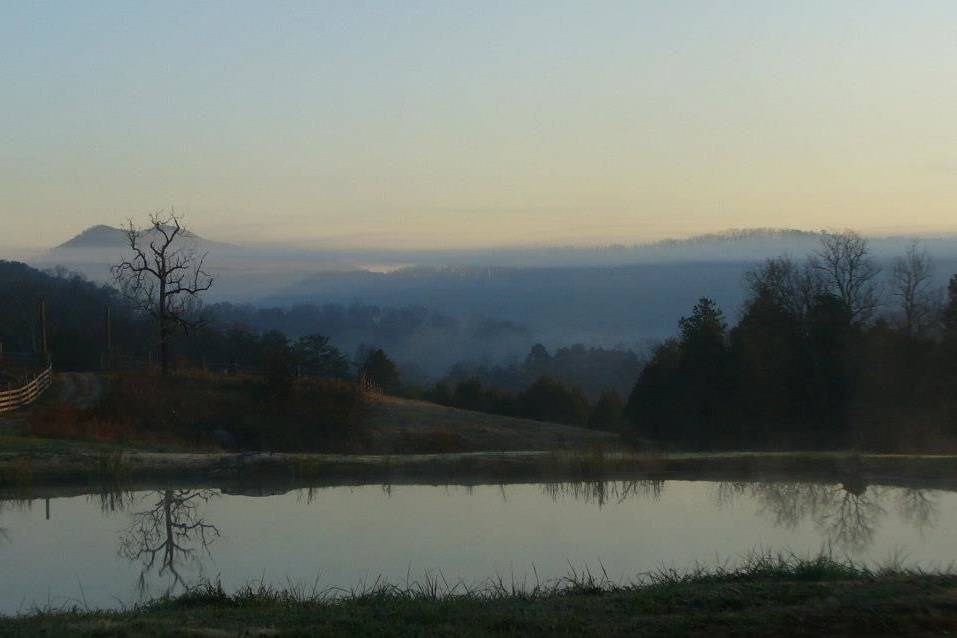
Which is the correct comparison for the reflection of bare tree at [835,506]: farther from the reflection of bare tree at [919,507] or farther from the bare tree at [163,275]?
the bare tree at [163,275]

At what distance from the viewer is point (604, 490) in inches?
771

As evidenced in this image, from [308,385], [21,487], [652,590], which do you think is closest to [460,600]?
[652,590]

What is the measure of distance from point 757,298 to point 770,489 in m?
23.2

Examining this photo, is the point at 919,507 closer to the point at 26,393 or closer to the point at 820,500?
the point at 820,500

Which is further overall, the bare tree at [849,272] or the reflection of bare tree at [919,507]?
the bare tree at [849,272]

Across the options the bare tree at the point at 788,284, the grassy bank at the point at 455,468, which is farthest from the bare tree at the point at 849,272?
the grassy bank at the point at 455,468

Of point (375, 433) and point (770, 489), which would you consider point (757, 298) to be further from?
point (770, 489)

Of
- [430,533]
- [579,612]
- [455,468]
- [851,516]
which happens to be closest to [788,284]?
[455,468]

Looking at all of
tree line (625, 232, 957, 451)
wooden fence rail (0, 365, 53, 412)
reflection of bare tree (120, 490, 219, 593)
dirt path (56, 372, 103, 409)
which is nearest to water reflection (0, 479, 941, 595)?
reflection of bare tree (120, 490, 219, 593)

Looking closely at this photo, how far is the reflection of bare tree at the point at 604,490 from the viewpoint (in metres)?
18.6

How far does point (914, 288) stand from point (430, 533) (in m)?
41.4

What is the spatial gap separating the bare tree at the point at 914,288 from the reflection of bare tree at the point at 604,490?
83.7 feet

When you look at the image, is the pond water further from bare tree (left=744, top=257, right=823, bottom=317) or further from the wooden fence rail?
Result: bare tree (left=744, top=257, right=823, bottom=317)

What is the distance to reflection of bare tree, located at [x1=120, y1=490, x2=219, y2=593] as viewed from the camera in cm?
1317
